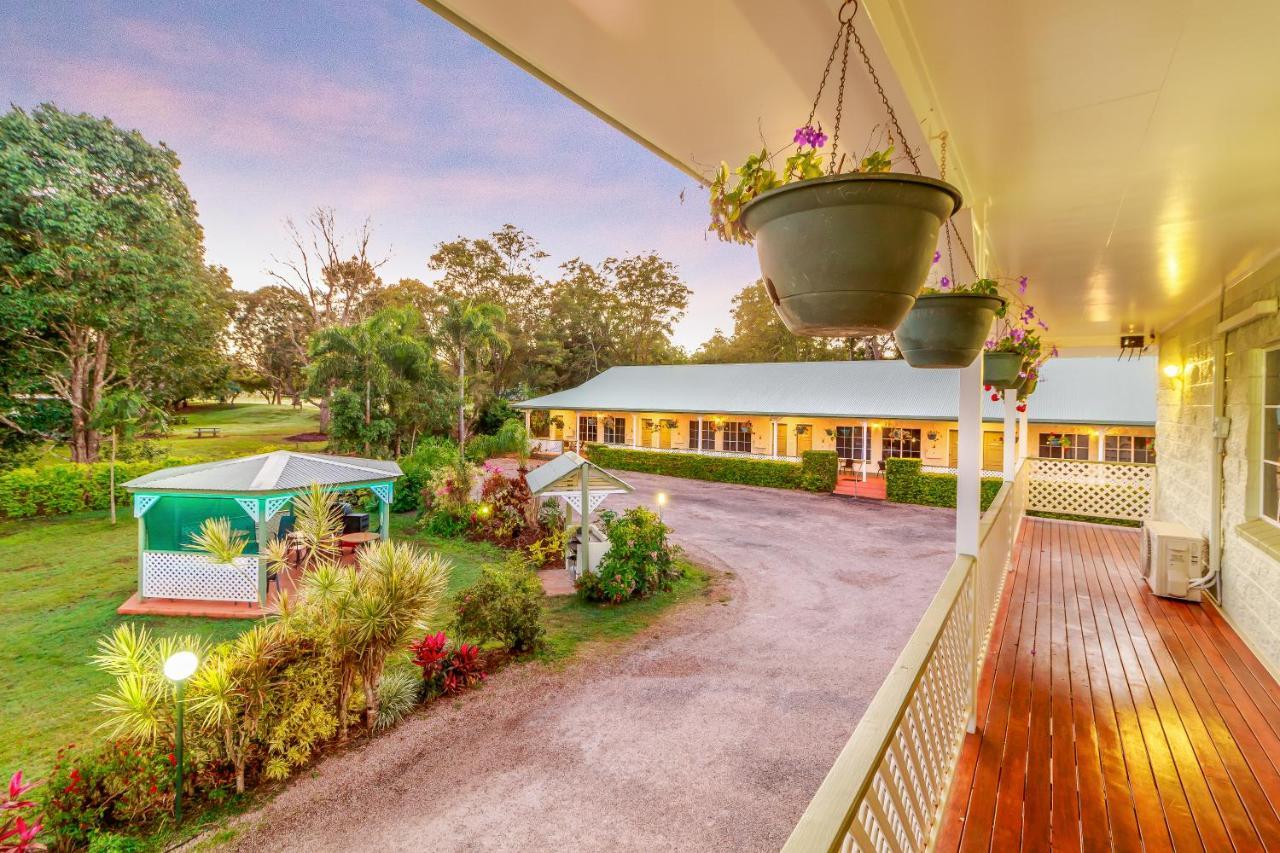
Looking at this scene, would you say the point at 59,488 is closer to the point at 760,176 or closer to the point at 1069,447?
the point at 760,176

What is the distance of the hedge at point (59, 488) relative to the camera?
12.3 meters

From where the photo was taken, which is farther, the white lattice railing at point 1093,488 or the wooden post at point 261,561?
the white lattice railing at point 1093,488

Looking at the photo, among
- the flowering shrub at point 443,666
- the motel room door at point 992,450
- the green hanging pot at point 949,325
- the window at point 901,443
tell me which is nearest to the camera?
the green hanging pot at point 949,325

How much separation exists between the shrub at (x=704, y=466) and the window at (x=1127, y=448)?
8773 millimetres

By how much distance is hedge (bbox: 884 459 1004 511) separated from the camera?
1426cm

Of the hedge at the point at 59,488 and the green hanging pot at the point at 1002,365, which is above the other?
the green hanging pot at the point at 1002,365

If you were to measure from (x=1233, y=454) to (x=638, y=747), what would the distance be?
591 cm

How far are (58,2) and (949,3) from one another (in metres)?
26.6

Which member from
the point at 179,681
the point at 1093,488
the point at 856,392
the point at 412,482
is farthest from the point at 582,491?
the point at 856,392

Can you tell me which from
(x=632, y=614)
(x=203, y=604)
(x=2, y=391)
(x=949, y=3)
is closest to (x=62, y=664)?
(x=203, y=604)

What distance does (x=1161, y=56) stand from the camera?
1.65 meters

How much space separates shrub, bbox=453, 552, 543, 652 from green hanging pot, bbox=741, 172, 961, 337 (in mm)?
5534

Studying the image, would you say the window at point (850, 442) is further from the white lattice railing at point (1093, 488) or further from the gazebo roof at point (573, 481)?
the gazebo roof at point (573, 481)

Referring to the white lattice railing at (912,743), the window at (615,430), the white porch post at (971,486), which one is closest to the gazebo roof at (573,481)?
the white porch post at (971,486)
